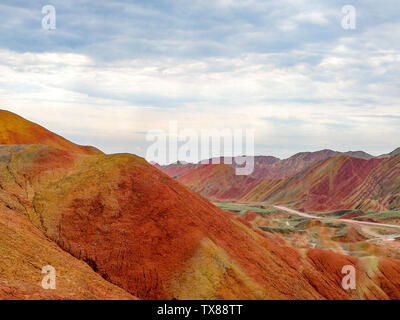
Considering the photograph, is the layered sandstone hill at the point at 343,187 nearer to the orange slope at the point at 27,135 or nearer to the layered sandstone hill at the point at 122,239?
the orange slope at the point at 27,135

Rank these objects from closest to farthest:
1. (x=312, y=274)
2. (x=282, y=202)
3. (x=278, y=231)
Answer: (x=312, y=274), (x=278, y=231), (x=282, y=202)

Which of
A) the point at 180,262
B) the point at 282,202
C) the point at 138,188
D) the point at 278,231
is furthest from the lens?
the point at 282,202

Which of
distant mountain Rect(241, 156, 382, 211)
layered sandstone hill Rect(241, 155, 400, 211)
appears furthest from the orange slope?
layered sandstone hill Rect(241, 155, 400, 211)

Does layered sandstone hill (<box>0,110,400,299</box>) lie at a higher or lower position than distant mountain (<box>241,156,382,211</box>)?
lower

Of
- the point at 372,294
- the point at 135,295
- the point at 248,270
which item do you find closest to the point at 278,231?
the point at 372,294

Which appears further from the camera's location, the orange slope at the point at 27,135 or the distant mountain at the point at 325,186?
the distant mountain at the point at 325,186

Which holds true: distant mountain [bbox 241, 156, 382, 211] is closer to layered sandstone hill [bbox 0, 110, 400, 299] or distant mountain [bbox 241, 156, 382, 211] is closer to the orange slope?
the orange slope

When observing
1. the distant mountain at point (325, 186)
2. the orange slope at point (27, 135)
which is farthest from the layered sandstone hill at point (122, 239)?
the distant mountain at point (325, 186)

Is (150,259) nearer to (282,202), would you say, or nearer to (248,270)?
(248,270)
